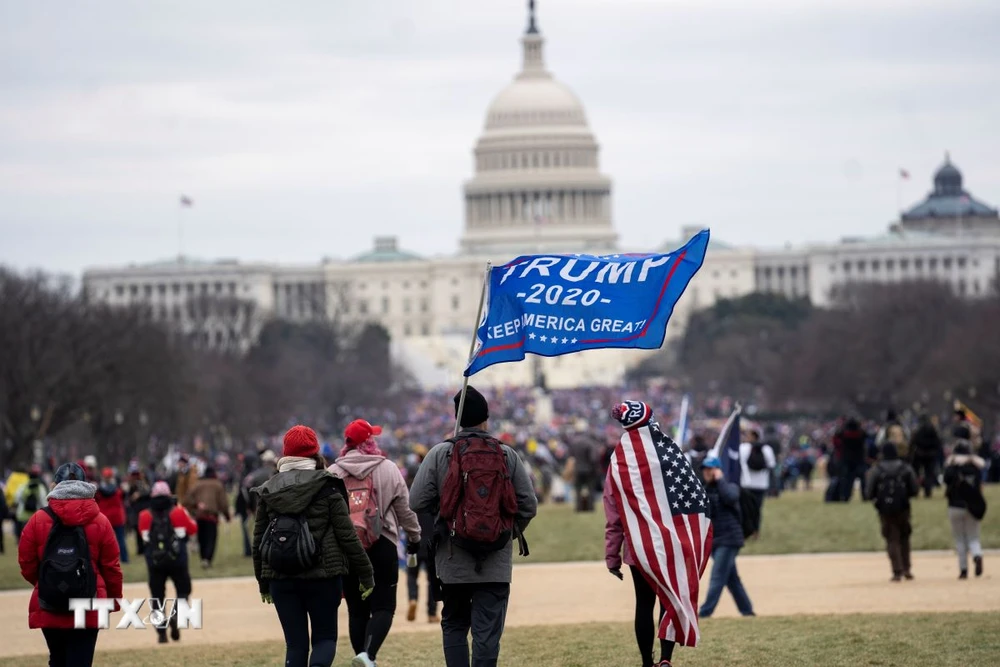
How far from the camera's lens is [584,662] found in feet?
56.0

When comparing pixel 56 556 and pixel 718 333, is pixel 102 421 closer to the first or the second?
pixel 56 556

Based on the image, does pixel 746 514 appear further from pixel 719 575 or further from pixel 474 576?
pixel 474 576

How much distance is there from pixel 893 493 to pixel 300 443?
9.96 m

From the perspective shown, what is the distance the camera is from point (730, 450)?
75.2 feet

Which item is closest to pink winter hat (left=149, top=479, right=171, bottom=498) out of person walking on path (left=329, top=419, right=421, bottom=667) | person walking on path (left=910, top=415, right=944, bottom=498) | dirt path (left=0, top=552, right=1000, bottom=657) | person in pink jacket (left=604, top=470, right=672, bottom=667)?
dirt path (left=0, top=552, right=1000, bottom=657)

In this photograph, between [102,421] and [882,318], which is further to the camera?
[882,318]

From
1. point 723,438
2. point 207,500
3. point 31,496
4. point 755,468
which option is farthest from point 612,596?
point 31,496

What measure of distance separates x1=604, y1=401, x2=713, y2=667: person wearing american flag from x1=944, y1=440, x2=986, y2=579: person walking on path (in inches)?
323

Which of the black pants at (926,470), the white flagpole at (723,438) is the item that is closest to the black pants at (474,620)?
the white flagpole at (723,438)

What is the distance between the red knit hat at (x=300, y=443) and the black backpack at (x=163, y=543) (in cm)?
630

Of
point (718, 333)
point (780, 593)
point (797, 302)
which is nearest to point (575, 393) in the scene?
point (718, 333)

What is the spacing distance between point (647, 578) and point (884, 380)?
77.8 meters

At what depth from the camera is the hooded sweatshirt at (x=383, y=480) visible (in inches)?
645

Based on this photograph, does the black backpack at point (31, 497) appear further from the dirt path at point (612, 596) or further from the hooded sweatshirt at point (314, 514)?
the hooded sweatshirt at point (314, 514)
